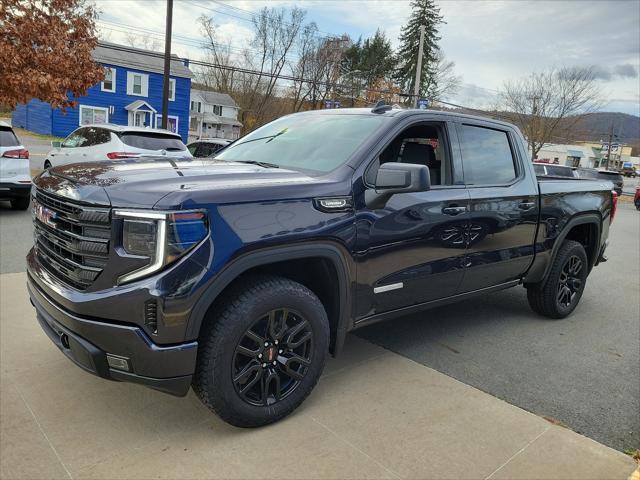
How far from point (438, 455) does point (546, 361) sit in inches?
74.1

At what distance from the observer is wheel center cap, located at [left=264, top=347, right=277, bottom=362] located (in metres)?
2.84

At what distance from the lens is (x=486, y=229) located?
4066 millimetres

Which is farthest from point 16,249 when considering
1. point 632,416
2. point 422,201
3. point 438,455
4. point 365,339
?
point 632,416

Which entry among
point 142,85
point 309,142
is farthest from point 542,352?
point 142,85

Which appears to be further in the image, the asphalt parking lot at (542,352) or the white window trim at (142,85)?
the white window trim at (142,85)

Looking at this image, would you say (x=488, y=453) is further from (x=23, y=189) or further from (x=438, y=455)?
(x=23, y=189)

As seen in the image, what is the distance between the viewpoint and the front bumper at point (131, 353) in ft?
8.06

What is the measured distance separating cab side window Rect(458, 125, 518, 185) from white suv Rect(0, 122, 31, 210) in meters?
8.12

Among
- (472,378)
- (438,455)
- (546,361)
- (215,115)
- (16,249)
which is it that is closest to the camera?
(438,455)

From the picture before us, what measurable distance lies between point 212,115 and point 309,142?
5642cm

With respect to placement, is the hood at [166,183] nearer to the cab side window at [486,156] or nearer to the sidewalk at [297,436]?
the sidewalk at [297,436]

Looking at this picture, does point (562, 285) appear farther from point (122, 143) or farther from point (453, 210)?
point (122, 143)

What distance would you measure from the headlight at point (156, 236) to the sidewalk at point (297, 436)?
1.00 m

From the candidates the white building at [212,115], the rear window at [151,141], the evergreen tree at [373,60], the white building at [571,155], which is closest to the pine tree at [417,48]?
the evergreen tree at [373,60]
